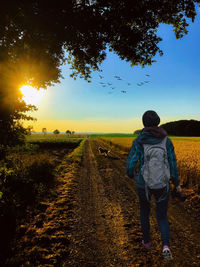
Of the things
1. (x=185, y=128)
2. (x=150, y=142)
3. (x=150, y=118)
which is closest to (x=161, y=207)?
(x=150, y=142)

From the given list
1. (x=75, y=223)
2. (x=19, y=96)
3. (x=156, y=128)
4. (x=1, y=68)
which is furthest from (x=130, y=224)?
(x=1, y=68)

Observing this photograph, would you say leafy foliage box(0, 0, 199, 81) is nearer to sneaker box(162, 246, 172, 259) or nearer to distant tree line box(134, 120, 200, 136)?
sneaker box(162, 246, 172, 259)

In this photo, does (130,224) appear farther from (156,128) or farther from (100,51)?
(100,51)

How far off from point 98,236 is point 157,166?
2.18 metres

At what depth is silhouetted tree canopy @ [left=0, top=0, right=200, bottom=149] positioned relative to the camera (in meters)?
5.59

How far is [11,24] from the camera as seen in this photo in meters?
6.74

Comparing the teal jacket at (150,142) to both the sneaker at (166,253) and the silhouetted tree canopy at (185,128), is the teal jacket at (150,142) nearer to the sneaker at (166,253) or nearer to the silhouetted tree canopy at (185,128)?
the sneaker at (166,253)

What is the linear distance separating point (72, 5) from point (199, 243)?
963cm

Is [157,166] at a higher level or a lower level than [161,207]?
higher

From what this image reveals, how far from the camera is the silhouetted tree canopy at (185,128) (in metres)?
72.7

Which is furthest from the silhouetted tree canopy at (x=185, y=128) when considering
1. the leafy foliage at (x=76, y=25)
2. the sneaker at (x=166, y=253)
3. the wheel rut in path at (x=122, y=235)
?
the sneaker at (x=166, y=253)

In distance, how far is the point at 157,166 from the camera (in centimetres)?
245

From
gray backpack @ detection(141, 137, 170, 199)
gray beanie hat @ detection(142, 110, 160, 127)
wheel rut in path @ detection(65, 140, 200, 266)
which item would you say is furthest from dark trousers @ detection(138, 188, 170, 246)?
gray beanie hat @ detection(142, 110, 160, 127)

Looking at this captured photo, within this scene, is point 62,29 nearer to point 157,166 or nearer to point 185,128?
point 157,166
